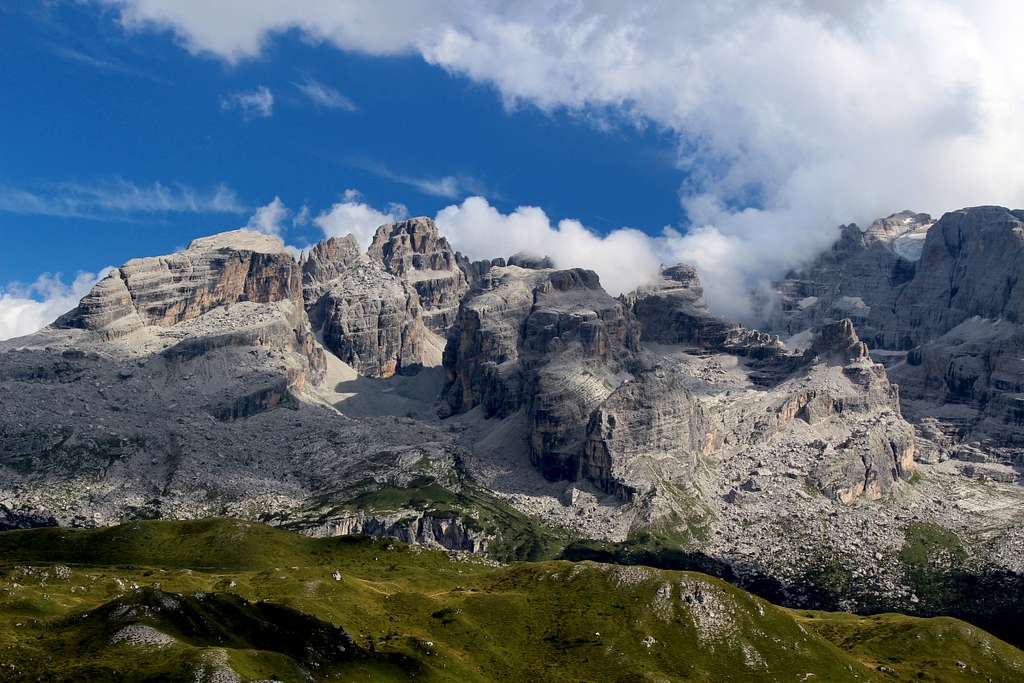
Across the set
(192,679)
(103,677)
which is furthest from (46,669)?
(192,679)

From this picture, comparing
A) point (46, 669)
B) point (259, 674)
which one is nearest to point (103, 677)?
point (46, 669)

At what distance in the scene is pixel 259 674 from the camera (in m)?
192

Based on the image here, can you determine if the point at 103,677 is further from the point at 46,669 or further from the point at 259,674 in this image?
the point at 259,674

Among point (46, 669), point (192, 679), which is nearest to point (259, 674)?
point (192, 679)

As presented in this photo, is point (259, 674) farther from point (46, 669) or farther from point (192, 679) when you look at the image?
point (46, 669)

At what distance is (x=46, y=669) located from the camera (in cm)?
→ 18700

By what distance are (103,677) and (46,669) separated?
1049cm

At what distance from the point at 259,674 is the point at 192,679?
12719 millimetres

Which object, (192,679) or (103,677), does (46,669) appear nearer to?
(103,677)

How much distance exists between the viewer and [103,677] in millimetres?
183625

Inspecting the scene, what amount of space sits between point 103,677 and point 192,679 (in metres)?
13.7

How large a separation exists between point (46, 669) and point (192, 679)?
78.8 feet
